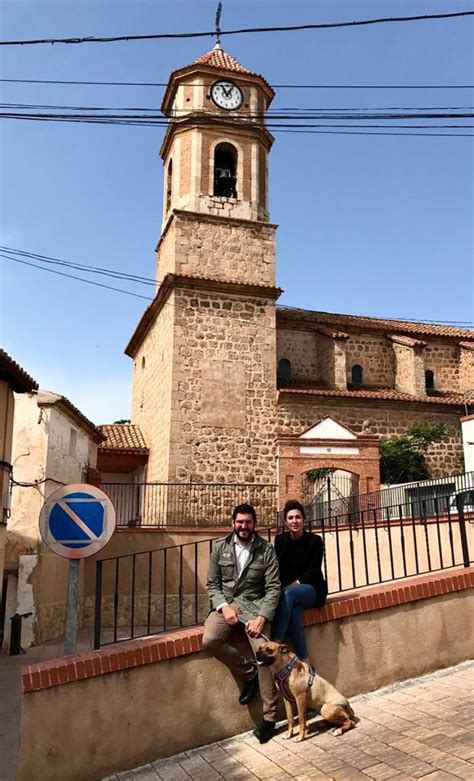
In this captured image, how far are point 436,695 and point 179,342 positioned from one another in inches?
576

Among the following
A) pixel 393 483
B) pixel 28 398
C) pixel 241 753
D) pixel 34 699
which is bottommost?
pixel 241 753

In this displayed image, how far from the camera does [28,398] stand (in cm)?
1233

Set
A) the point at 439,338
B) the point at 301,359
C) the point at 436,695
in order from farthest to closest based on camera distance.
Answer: the point at 439,338, the point at 301,359, the point at 436,695

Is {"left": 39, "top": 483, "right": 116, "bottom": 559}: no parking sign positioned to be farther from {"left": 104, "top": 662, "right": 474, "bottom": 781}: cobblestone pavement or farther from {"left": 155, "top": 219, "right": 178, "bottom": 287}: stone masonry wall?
{"left": 155, "top": 219, "right": 178, "bottom": 287}: stone masonry wall

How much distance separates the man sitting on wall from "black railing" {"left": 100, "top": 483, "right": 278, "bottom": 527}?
36.5ft

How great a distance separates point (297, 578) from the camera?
545cm

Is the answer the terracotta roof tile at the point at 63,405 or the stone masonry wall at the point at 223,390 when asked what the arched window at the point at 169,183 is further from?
the terracotta roof tile at the point at 63,405

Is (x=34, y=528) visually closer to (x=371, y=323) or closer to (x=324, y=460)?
(x=324, y=460)

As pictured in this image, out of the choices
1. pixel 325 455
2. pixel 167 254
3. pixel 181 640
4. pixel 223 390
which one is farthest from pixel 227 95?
pixel 181 640

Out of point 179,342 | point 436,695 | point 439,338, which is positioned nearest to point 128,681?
point 436,695

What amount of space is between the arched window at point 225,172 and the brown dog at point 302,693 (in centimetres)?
1844

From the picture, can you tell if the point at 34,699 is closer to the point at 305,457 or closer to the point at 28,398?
the point at 28,398

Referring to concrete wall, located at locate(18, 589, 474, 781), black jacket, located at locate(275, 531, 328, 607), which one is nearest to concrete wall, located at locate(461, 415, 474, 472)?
concrete wall, located at locate(18, 589, 474, 781)

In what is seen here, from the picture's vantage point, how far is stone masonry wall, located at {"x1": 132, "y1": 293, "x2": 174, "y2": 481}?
1857cm
